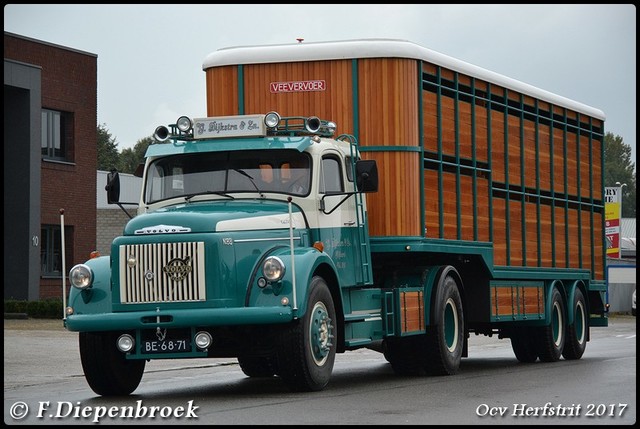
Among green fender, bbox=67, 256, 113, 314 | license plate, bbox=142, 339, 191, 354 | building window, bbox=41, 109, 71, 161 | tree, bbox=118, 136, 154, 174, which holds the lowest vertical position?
license plate, bbox=142, 339, 191, 354

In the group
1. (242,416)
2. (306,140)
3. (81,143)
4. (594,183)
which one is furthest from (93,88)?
(242,416)

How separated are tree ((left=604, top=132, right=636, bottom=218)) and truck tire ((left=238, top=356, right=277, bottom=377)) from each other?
5942 inches

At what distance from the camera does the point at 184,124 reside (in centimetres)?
1627

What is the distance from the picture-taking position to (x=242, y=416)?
12.3 metres

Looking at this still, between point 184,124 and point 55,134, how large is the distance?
29.9m

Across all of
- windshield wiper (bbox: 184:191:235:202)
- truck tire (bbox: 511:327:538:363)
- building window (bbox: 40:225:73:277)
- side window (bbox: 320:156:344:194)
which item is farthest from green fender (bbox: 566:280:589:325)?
building window (bbox: 40:225:73:277)

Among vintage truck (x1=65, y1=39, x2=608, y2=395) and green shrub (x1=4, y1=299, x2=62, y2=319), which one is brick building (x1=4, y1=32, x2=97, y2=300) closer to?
green shrub (x1=4, y1=299, x2=62, y2=319)

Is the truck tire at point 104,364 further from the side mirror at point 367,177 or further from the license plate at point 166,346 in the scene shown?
the side mirror at point 367,177

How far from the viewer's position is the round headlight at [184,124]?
1623 centimetres

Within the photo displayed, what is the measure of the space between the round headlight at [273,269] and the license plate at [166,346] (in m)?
1.07

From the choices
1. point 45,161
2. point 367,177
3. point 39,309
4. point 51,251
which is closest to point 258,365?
point 367,177

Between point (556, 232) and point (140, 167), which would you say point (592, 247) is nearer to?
point (556, 232)

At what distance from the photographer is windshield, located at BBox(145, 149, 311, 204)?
1584 cm

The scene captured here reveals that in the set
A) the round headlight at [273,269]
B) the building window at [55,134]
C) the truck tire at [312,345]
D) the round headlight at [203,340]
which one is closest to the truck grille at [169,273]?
the round headlight at [203,340]
